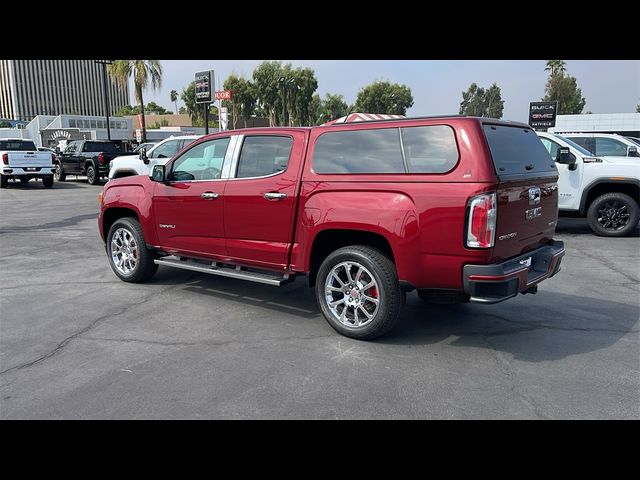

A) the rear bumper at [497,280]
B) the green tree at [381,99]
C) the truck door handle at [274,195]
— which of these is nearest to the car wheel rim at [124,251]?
the truck door handle at [274,195]

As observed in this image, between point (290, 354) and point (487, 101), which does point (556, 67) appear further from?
point (290, 354)

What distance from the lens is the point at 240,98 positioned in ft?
204

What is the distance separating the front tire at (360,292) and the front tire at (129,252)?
2.79m

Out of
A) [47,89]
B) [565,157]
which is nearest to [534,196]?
[565,157]

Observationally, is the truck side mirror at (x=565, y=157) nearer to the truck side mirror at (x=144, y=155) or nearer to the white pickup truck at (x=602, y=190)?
the white pickup truck at (x=602, y=190)

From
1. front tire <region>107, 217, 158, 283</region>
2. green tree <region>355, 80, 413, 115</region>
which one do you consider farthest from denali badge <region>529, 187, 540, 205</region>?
green tree <region>355, 80, 413, 115</region>

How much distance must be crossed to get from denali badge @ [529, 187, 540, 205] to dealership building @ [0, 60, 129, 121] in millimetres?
113601

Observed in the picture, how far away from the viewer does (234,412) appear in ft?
11.5

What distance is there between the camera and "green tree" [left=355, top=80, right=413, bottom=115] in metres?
71.7

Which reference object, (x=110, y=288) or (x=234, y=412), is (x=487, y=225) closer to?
(x=234, y=412)

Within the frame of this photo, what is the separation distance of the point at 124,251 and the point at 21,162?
56.3 feet

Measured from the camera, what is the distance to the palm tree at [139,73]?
120 ft
